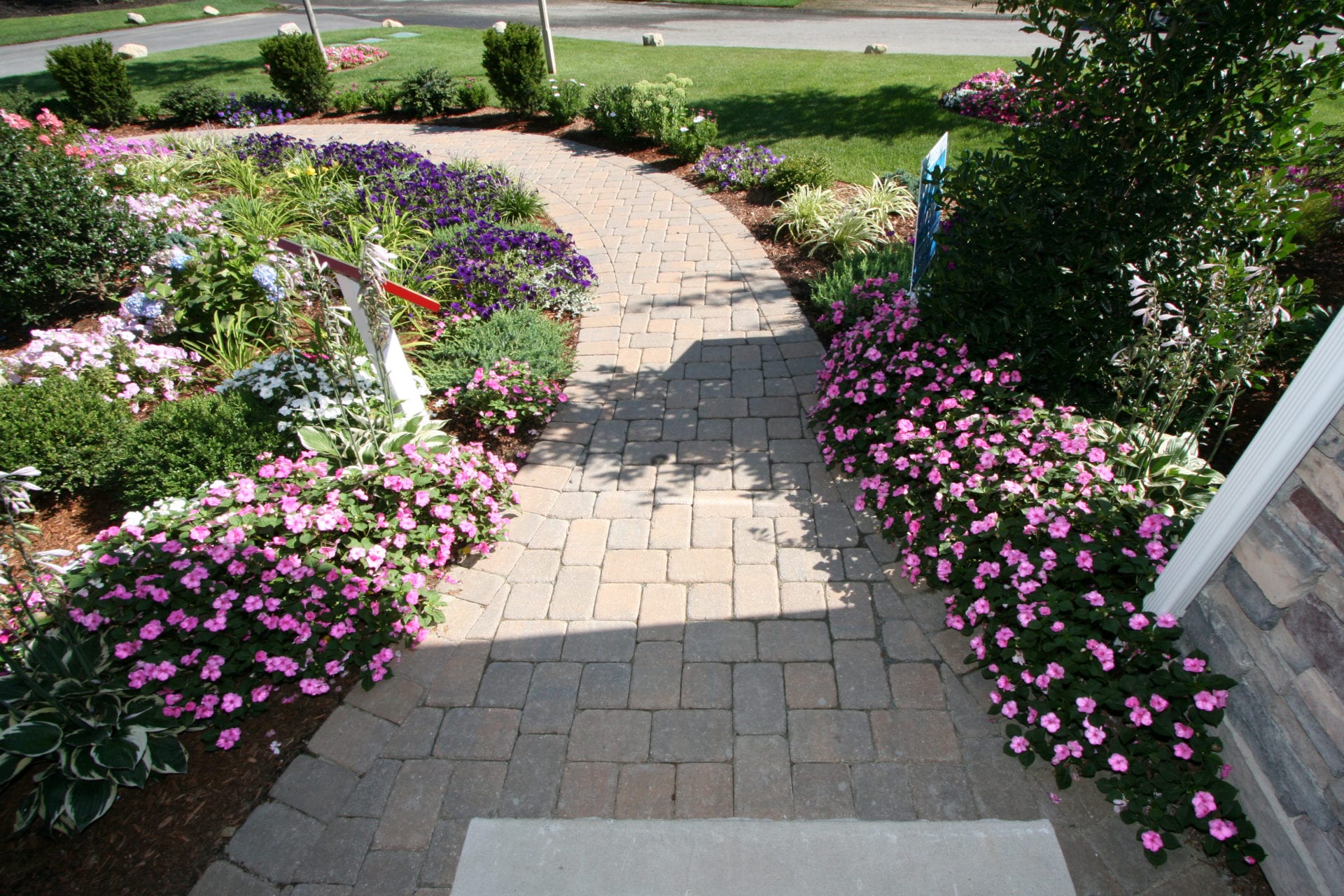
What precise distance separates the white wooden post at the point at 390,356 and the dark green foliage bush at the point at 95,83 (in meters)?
11.1

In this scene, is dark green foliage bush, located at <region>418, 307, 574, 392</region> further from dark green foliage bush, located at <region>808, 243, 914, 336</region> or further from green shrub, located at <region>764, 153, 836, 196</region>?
green shrub, located at <region>764, 153, 836, 196</region>

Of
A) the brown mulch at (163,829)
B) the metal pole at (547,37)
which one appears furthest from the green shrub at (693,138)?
the brown mulch at (163,829)

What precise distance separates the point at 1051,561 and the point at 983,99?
8.56 m

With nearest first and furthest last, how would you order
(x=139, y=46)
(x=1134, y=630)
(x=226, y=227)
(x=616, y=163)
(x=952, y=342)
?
(x=1134, y=630) < (x=952, y=342) < (x=226, y=227) < (x=616, y=163) < (x=139, y=46)

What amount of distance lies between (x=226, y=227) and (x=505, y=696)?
5440mm

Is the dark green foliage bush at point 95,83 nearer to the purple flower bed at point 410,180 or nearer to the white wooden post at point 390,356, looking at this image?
the purple flower bed at point 410,180

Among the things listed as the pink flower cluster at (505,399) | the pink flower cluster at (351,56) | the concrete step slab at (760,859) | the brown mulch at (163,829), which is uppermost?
the pink flower cluster at (351,56)

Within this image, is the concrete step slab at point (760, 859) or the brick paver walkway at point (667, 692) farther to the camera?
the brick paver walkway at point (667, 692)

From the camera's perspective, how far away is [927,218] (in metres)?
4.51

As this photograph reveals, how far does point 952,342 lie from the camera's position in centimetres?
383

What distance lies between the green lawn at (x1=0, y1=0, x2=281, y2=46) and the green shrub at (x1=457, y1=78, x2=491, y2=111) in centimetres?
1609

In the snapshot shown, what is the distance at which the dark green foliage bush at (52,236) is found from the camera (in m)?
5.39

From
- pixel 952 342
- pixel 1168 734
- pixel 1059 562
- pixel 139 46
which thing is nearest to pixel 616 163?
pixel 952 342

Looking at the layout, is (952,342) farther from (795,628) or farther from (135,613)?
(135,613)
